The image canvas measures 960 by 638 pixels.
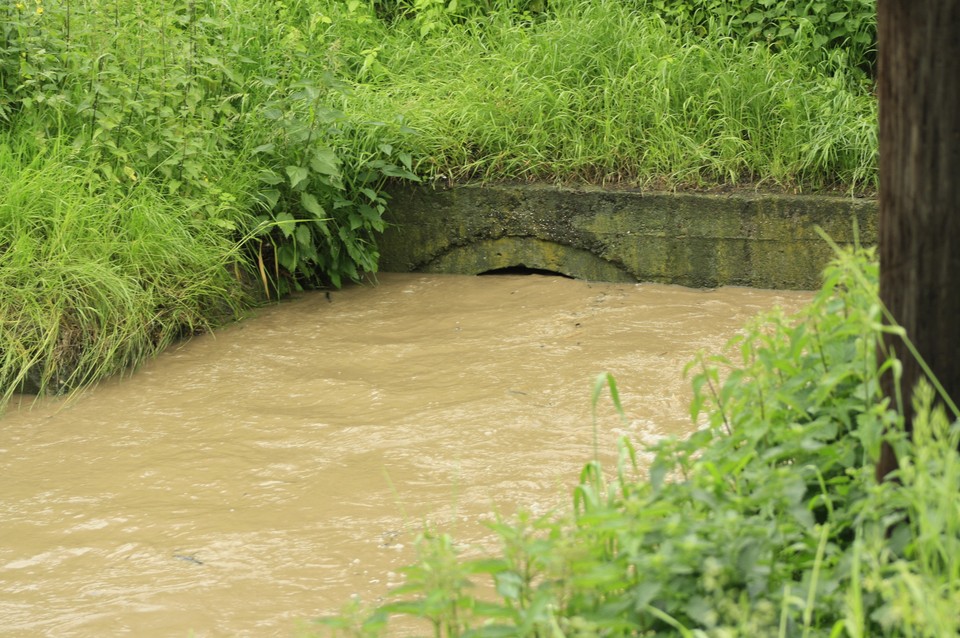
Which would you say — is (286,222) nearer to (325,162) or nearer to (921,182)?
(325,162)

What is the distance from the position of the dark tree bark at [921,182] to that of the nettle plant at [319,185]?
13.4 feet

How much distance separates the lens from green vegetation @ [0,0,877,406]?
5.29m

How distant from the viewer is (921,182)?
Result: 215 cm

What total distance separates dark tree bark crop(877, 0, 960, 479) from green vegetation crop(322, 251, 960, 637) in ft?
0.25

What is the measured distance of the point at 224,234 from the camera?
5.81 metres

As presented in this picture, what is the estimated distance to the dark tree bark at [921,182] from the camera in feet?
6.91

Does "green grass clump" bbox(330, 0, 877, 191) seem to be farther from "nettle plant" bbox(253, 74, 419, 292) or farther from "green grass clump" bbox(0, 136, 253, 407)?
"green grass clump" bbox(0, 136, 253, 407)

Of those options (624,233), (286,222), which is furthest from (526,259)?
(286,222)

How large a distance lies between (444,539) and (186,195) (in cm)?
412

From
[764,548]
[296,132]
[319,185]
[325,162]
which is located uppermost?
[296,132]

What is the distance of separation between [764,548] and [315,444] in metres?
2.49

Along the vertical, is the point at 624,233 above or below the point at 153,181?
below

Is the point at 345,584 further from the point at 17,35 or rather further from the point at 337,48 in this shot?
the point at 17,35

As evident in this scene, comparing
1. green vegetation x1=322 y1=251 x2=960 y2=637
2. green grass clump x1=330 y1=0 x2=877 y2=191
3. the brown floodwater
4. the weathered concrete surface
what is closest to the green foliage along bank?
the brown floodwater
